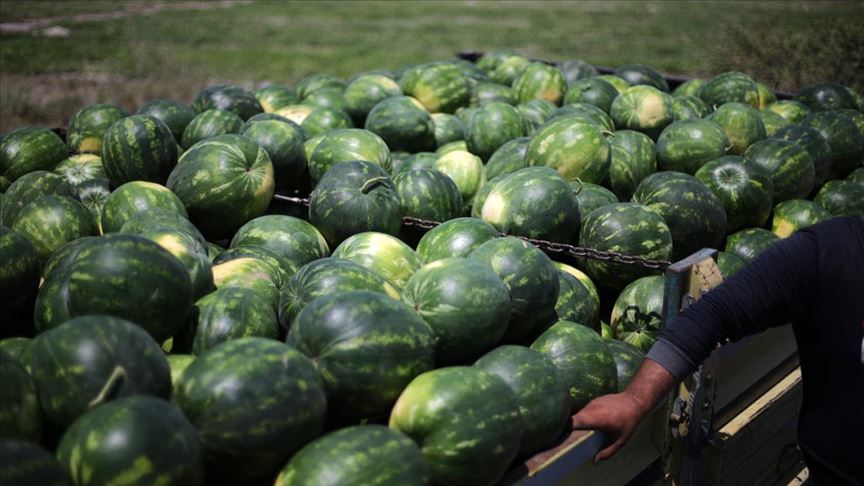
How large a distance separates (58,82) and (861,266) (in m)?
10.8

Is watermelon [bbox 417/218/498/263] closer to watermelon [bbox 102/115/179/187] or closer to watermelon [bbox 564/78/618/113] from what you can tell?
watermelon [bbox 102/115/179/187]

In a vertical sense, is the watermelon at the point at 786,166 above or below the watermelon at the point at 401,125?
below

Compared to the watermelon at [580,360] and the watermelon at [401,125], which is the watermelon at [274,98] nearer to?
the watermelon at [401,125]

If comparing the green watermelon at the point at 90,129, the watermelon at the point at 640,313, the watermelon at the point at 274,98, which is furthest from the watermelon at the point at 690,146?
the green watermelon at the point at 90,129

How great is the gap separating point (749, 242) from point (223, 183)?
2.66 m

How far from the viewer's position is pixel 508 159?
415 cm

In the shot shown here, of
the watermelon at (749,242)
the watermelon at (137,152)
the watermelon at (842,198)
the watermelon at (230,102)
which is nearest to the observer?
the watermelon at (137,152)

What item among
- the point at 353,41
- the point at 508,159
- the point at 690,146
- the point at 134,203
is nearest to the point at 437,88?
the point at 508,159

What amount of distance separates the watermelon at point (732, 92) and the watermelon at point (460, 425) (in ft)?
13.1

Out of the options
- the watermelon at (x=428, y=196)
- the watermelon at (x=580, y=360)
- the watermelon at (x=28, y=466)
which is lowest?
the watermelon at (x=580, y=360)

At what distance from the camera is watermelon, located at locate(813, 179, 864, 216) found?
4.40 m

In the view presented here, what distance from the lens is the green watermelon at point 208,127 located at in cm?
409

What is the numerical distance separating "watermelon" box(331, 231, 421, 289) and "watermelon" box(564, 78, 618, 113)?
242 cm

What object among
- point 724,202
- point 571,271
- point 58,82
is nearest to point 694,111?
point 724,202
